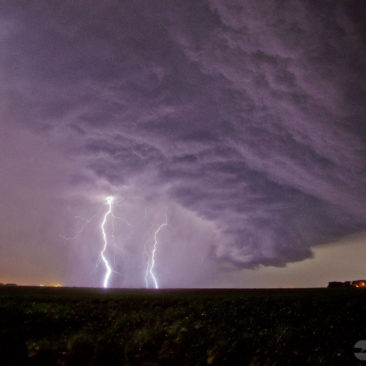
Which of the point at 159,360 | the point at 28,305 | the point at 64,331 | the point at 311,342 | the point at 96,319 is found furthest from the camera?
the point at 28,305

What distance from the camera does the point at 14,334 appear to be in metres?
10.4

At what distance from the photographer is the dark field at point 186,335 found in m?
8.88

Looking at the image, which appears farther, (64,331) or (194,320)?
(194,320)

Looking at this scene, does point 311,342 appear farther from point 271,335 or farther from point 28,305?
point 28,305

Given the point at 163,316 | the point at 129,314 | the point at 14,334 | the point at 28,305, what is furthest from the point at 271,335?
the point at 28,305

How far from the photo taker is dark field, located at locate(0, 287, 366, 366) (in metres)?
8.88

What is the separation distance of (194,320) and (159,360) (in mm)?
3288

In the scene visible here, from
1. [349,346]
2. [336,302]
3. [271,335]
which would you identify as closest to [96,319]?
[271,335]

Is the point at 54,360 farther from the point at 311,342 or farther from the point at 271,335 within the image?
the point at 311,342

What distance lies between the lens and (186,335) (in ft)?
32.8

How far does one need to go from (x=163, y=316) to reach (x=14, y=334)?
205 inches

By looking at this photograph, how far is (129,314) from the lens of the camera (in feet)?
42.5

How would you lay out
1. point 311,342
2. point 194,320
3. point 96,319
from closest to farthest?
point 311,342 < point 194,320 < point 96,319

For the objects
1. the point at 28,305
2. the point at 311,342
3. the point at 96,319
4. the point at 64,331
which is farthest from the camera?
the point at 28,305
